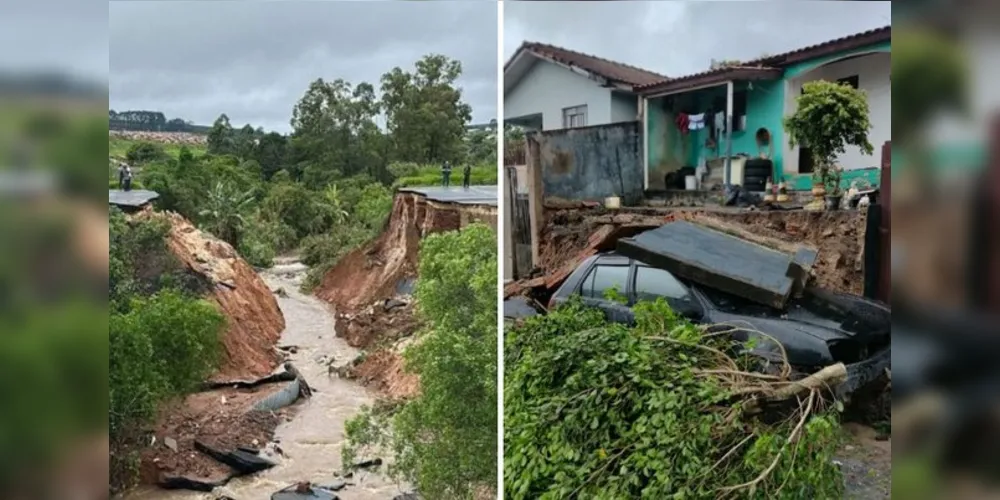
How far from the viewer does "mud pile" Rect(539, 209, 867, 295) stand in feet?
8.82

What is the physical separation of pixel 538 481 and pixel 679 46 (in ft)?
5.53

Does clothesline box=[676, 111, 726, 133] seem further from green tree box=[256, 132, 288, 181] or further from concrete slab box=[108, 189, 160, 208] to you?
concrete slab box=[108, 189, 160, 208]

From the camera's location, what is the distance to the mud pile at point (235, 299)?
2.61 m

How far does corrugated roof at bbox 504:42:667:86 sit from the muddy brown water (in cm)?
116

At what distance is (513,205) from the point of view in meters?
2.97

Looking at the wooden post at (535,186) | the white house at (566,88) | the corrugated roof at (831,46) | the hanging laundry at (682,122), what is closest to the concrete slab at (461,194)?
the wooden post at (535,186)

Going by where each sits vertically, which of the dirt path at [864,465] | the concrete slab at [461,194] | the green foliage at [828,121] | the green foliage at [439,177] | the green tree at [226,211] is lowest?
the dirt path at [864,465]

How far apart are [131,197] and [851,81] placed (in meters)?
2.45

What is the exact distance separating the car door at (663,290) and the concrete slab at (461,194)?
0.60m

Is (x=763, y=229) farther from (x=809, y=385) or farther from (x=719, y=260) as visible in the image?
(x=809, y=385)

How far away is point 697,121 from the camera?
115 inches

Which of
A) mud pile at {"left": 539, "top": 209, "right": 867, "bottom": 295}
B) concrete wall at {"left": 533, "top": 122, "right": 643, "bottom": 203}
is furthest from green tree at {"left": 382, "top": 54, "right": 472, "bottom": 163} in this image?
mud pile at {"left": 539, "top": 209, "right": 867, "bottom": 295}

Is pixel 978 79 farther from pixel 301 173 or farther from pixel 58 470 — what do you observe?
pixel 58 470

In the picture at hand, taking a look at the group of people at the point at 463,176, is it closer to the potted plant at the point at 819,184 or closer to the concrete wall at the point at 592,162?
the concrete wall at the point at 592,162
